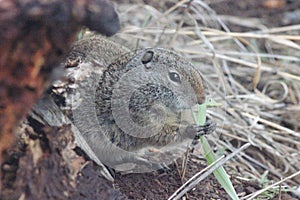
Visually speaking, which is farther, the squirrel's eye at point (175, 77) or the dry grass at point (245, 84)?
the dry grass at point (245, 84)

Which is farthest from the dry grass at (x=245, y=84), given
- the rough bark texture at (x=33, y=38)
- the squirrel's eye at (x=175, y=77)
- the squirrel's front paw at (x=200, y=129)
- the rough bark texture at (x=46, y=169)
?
the rough bark texture at (x=33, y=38)

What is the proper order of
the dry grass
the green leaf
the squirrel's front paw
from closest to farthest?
the green leaf, the squirrel's front paw, the dry grass

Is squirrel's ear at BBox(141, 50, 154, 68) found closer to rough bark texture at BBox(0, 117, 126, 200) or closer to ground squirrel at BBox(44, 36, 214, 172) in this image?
ground squirrel at BBox(44, 36, 214, 172)

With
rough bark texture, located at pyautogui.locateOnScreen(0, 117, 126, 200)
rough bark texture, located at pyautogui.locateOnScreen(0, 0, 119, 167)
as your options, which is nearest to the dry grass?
rough bark texture, located at pyautogui.locateOnScreen(0, 117, 126, 200)

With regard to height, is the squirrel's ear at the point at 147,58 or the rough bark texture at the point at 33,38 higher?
the rough bark texture at the point at 33,38

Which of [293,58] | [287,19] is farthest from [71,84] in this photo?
[287,19]

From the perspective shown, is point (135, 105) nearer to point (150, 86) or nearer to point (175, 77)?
point (150, 86)

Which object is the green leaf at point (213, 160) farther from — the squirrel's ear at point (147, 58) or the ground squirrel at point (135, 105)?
the squirrel's ear at point (147, 58)
